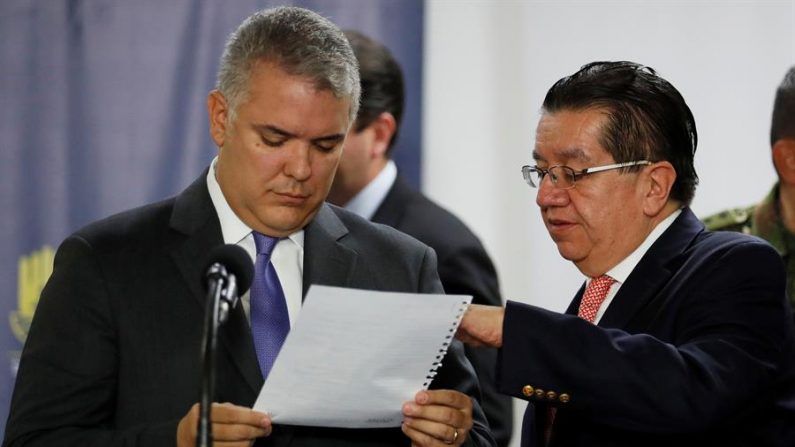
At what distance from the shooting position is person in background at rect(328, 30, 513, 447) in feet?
13.2

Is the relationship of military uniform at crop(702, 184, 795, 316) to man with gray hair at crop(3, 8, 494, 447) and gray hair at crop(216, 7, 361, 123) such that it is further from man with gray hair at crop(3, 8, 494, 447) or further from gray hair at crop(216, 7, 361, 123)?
gray hair at crop(216, 7, 361, 123)

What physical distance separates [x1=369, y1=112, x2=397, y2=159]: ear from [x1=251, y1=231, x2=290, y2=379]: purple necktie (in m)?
1.87

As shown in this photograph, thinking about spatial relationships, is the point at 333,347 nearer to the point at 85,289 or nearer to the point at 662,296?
the point at 85,289

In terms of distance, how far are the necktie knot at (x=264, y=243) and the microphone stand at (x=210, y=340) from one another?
492mm

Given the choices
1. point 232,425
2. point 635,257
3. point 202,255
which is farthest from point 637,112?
point 232,425

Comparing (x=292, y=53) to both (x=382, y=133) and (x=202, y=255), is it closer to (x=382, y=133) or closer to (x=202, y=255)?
(x=202, y=255)

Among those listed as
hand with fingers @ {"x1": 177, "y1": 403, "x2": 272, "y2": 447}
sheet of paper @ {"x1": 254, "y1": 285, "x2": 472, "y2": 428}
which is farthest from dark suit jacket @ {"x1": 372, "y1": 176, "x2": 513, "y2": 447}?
hand with fingers @ {"x1": 177, "y1": 403, "x2": 272, "y2": 447}

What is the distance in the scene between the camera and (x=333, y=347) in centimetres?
211

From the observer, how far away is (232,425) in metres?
2.09

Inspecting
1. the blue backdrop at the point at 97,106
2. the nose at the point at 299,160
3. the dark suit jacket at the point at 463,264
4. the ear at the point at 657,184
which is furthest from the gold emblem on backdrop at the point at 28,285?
the ear at the point at 657,184

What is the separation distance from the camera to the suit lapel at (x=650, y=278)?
7.93ft

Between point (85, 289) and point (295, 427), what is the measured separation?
0.44m

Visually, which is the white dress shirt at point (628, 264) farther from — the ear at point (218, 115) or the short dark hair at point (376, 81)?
the short dark hair at point (376, 81)

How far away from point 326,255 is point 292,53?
0.38 meters
